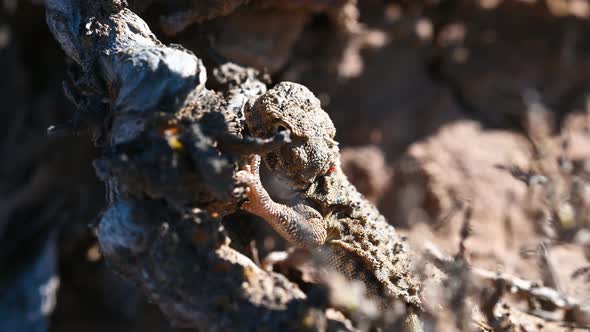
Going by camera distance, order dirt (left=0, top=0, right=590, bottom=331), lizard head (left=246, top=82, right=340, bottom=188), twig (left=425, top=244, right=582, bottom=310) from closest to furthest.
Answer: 1. lizard head (left=246, top=82, right=340, bottom=188)
2. twig (left=425, top=244, right=582, bottom=310)
3. dirt (left=0, top=0, right=590, bottom=331)

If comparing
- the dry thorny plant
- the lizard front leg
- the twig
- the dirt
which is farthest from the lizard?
the dirt

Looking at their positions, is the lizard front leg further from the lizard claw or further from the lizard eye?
the lizard eye

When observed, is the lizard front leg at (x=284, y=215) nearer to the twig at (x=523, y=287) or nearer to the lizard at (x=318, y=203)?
the lizard at (x=318, y=203)

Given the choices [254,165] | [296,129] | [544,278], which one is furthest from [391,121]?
[254,165]

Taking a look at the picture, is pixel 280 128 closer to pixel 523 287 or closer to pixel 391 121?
pixel 523 287

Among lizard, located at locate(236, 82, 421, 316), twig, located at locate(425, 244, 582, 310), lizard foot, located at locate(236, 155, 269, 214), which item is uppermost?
twig, located at locate(425, 244, 582, 310)

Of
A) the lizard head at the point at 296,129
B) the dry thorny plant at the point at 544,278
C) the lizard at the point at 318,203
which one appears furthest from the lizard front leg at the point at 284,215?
the dry thorny plant at the point at 544,278
